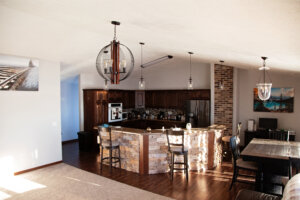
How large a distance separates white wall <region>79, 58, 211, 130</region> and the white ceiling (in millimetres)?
2598

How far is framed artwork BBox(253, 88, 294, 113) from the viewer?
7.06 meters

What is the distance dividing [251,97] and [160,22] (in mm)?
5913

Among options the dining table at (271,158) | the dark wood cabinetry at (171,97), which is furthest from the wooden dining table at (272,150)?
the dark wood cabinetry at (171,97)

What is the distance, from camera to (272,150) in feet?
13.7

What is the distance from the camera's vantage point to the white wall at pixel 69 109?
29.3 feet

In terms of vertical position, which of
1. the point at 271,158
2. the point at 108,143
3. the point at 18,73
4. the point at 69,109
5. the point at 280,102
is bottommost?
the point at 108,143

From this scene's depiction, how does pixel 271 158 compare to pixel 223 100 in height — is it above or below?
below

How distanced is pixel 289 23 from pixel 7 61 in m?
5.47

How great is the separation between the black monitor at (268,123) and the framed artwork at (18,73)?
6.86 meters

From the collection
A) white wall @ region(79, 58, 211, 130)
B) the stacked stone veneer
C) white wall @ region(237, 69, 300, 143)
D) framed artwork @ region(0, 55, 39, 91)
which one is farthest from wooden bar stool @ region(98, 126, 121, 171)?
white wall @ region(237, 69, 300, 143)

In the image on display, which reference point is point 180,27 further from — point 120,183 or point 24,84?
point 24,84

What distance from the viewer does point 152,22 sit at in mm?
3029

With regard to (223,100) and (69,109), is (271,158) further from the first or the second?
(69,109)

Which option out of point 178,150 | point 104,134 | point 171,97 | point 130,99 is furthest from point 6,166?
point 171,97
